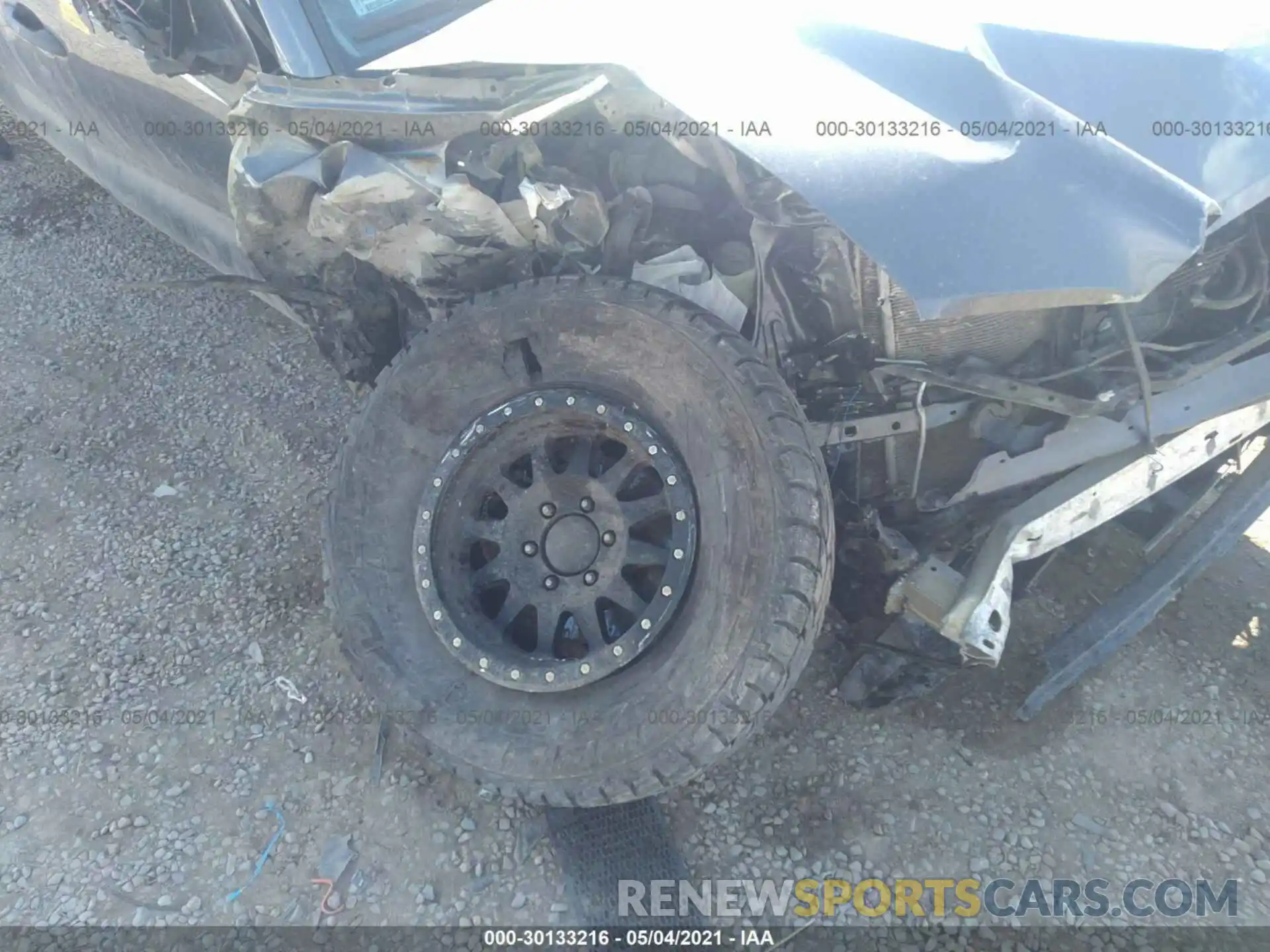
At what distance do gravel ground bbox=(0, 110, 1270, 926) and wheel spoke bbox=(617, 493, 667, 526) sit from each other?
735mm

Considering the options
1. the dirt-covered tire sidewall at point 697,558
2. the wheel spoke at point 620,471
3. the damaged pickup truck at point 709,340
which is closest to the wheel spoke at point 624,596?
the damaged pickup truck at point 709,340

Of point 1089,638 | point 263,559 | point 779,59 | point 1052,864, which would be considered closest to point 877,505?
point 1089,638

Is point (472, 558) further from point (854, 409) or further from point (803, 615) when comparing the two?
point (854, 409)

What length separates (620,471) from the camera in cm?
226

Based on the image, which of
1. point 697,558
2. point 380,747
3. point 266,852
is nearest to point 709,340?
point 697,558

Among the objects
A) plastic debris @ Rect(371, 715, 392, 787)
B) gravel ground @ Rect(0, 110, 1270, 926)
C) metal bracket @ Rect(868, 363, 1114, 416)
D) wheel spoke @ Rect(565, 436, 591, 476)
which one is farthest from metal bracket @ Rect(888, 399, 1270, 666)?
plastic debris @ Rect(371, 715, 392, 787)

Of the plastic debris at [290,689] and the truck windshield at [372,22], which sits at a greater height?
the truck windshield at [372,22]

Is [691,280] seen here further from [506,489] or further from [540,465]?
[506,489]

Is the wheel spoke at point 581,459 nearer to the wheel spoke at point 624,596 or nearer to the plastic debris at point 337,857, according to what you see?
the wheel spoke at point 624,596

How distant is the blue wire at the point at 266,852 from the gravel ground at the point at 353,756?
1cm

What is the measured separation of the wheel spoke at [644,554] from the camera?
2.19 m

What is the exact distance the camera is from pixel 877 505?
242 cm

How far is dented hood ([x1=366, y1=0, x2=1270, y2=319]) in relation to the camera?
5.17 ft

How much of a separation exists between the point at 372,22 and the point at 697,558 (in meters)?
1.59
